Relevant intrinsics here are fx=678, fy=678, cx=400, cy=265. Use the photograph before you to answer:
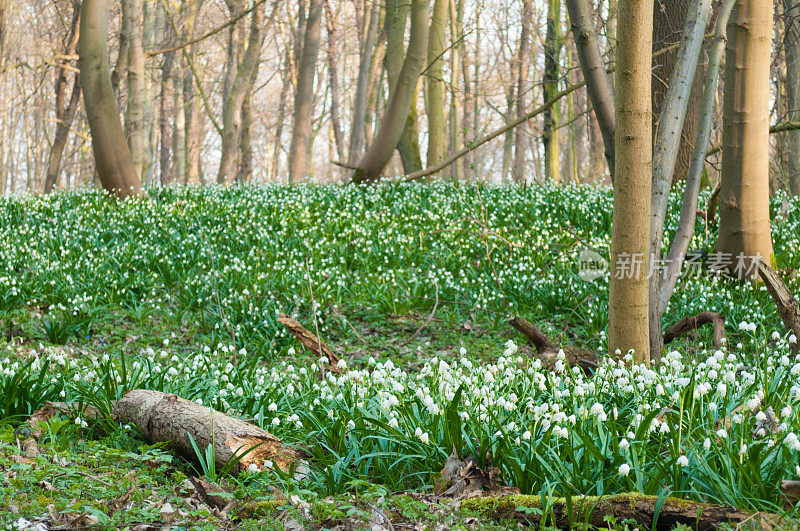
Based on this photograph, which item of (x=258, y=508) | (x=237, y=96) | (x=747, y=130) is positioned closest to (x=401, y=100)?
(x=747, y=130)

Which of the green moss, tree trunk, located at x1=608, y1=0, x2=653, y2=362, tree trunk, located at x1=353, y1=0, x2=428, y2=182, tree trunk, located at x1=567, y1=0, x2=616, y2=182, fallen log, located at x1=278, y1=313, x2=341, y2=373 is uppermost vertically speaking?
tree trunk, located at x1=353, y1=0, x2=428, y2=182

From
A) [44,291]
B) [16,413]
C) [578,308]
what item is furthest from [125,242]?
[578,308]

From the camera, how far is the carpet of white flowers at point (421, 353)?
2930mm

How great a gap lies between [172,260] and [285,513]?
6.07 metres

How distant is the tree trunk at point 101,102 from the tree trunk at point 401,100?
3983 mm

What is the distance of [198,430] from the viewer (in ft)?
11.2

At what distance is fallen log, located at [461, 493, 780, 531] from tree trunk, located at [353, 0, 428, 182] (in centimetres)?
996

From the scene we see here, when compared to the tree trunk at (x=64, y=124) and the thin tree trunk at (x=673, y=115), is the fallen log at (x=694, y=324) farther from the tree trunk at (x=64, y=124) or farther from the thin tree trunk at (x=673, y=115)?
the tree trunk at (x=64, y=124)

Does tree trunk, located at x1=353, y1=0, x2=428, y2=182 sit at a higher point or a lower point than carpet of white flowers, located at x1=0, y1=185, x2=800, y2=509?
higher

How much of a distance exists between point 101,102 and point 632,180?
9546 millimetres

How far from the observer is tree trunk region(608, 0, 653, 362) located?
Answer: 170 inches

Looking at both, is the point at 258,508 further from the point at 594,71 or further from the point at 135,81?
the point at 135,81

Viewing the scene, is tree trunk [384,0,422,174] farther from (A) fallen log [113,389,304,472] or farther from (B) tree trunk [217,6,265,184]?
(A) fallen log [113,389,304,472]

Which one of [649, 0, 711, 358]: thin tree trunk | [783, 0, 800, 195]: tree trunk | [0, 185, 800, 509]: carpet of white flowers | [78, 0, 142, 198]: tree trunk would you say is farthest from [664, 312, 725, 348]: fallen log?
[783, 0, 800, 195]: tree trunk
